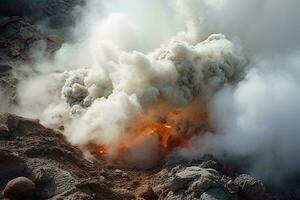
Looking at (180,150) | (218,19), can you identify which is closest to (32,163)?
(180,150)

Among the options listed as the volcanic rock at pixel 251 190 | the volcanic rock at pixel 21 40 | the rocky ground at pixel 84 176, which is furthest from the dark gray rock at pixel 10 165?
the volcanic rock at pixel 21 40

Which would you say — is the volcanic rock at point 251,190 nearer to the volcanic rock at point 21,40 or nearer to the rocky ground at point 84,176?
the rocky ground at point 84,176

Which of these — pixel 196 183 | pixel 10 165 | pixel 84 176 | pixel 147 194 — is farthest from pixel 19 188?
pixel 196 183

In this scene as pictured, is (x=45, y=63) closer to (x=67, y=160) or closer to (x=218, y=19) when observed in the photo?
(x=218, y=19)

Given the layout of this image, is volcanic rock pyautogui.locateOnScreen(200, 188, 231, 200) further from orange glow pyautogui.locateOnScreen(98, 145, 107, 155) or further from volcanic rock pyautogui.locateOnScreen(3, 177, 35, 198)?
orange glow pyautogui.locateOnScreen(98, 145, 107, 155)

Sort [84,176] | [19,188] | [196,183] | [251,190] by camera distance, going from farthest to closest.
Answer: [251,190] → [84,176] → [196,183] → [19,188]

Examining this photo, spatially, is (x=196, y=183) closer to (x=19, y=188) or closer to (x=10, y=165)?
(x=19, y=188)

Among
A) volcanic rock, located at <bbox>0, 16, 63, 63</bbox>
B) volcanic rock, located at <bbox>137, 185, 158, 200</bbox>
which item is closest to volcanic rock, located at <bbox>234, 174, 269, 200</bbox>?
volcanic rock, located at <bbox>137, 185, 158, 200</bbox>
